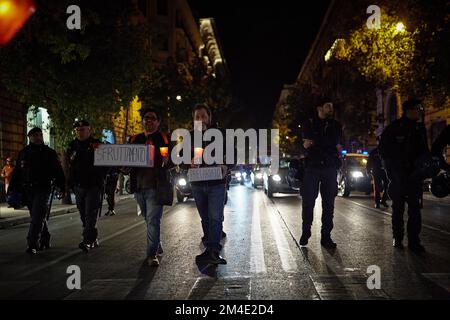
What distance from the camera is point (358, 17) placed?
21.7m

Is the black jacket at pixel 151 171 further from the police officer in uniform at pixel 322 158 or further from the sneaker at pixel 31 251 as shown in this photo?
the sneaker at pixel 31 251

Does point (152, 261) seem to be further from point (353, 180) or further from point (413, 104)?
point (353, 180)

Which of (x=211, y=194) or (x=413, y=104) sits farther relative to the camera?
(x=413, y=104)

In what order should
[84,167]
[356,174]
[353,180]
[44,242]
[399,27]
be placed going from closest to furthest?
[84,167] < [44,242] < [399,27] < [353,180] < [356,174]

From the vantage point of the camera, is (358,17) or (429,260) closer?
(429,260)

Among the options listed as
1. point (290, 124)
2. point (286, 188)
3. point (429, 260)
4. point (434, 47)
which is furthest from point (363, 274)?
point (290, 124)

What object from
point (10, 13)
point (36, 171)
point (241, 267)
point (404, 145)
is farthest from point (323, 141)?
point (10, 13)

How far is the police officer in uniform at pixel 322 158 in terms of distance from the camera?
7539mm

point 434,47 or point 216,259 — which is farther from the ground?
point 434,47

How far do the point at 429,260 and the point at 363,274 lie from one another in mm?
1299

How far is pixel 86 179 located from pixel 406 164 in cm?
456

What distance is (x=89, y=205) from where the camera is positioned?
311 inches
